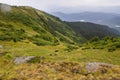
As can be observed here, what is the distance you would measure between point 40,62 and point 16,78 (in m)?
4.49

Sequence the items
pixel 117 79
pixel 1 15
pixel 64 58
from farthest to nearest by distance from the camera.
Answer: pixel 1 15, pixel 64 58, pixel 117 79

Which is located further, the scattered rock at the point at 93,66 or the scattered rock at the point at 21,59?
the scattered rock at the point at 21,59

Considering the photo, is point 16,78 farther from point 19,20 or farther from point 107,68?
point 19,20

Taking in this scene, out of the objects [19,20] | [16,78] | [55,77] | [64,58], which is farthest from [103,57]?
[19,20]

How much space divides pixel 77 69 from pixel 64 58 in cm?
532

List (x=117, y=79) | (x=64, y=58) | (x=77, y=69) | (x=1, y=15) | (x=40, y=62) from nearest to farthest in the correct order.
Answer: (x=117, y=79) < (x=77, y=69) < (x=40, y=62) < (x=64, y=58) < (x=1, y=15)

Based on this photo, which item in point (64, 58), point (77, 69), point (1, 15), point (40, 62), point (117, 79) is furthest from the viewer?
point (1, 15)

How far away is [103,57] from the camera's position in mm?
39625

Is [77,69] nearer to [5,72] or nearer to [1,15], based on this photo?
[5,72]

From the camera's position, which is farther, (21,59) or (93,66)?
(21,59)

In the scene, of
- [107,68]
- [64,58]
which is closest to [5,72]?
[64,58]

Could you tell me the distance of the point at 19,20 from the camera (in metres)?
184

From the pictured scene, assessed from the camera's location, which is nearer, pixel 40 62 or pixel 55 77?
pixel 55 77

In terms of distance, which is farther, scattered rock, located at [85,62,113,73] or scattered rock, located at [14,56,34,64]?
scattered rock, located at [14,56,34,64]
